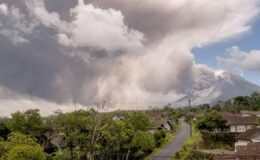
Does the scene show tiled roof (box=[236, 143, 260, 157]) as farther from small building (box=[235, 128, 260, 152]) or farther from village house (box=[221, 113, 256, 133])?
village house (box=[221, 113, 256, 133])

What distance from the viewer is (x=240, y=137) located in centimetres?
6662

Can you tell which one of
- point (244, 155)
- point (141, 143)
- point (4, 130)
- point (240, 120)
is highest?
point (240, 120)

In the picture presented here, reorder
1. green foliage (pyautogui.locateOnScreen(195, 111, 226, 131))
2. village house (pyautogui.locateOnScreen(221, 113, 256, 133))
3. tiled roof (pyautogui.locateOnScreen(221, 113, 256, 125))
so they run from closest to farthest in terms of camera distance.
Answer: green foliage (pyautogui.locateOnScreen(195, 111, 226, 131))
village house (pyautogui.locateOnScreen(221, 113, 256, 133))
tiled roof (pyautogui.locateOnScreen(221, 113, 256, 125))

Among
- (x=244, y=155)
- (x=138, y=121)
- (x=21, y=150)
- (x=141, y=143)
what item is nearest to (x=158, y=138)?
(x=138, y=121)

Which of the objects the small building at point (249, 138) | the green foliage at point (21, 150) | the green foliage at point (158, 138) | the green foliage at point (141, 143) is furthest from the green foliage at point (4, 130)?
the small building at point (249, 138)

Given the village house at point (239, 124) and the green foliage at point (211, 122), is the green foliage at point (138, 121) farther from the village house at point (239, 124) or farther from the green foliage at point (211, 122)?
the village house at point (239, 124)

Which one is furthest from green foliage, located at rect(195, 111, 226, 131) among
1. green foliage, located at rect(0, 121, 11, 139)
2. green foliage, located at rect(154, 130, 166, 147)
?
green foliage, located at rect(0, 121, 11, 139)

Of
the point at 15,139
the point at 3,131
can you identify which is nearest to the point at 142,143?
the point at 15,139

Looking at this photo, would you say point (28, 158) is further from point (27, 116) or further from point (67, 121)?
point (27, 116)

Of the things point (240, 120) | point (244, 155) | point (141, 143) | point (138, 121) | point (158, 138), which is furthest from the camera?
point (240, 120)

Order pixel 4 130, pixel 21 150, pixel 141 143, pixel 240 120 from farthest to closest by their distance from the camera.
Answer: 1. pixel 240 120
2. pixel 4 130
3. pixel 141 143
4. pixel 21 150

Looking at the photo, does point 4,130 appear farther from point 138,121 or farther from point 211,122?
point 211,122

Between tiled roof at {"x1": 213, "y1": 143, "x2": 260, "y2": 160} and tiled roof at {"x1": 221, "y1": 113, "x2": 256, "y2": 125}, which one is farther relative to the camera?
tiled roof at {"x1": 221, "y1": 113, "x2": 256, "y2": 125}

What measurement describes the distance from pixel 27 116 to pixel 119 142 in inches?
1018
